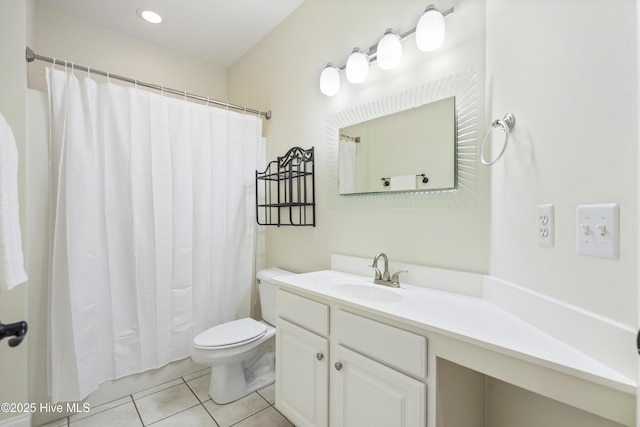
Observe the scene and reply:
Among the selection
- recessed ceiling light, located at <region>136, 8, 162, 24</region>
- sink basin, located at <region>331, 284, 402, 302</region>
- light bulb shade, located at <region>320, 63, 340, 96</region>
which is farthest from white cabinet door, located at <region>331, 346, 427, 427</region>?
recessed ceiling light, located at <region>136, 8, 162, 24</region>

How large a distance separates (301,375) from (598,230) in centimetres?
125

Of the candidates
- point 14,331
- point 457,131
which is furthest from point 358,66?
point 14,331

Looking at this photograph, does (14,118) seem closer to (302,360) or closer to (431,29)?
(302,360)

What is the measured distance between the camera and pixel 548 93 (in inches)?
32.7

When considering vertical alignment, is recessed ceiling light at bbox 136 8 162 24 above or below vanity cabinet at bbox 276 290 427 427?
above

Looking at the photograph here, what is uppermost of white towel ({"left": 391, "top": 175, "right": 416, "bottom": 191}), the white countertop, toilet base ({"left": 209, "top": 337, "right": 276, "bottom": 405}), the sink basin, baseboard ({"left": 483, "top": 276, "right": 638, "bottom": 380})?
white towel ({"left": 391, "top": 175, "right": 416, "bottom": 191})

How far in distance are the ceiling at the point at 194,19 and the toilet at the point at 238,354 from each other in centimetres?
198

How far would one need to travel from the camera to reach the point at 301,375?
1.33m

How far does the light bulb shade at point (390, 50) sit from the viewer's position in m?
1.38

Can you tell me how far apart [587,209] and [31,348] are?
250cm

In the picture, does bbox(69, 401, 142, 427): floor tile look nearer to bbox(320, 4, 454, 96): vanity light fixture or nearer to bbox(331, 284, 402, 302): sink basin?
bbox(331, 284, 402, 302): sink basin

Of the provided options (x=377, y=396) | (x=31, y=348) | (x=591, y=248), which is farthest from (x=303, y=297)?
(x=31, y=348)

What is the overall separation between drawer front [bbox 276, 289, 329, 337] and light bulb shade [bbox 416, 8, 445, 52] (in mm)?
1264

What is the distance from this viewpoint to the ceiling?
79.7 inches
